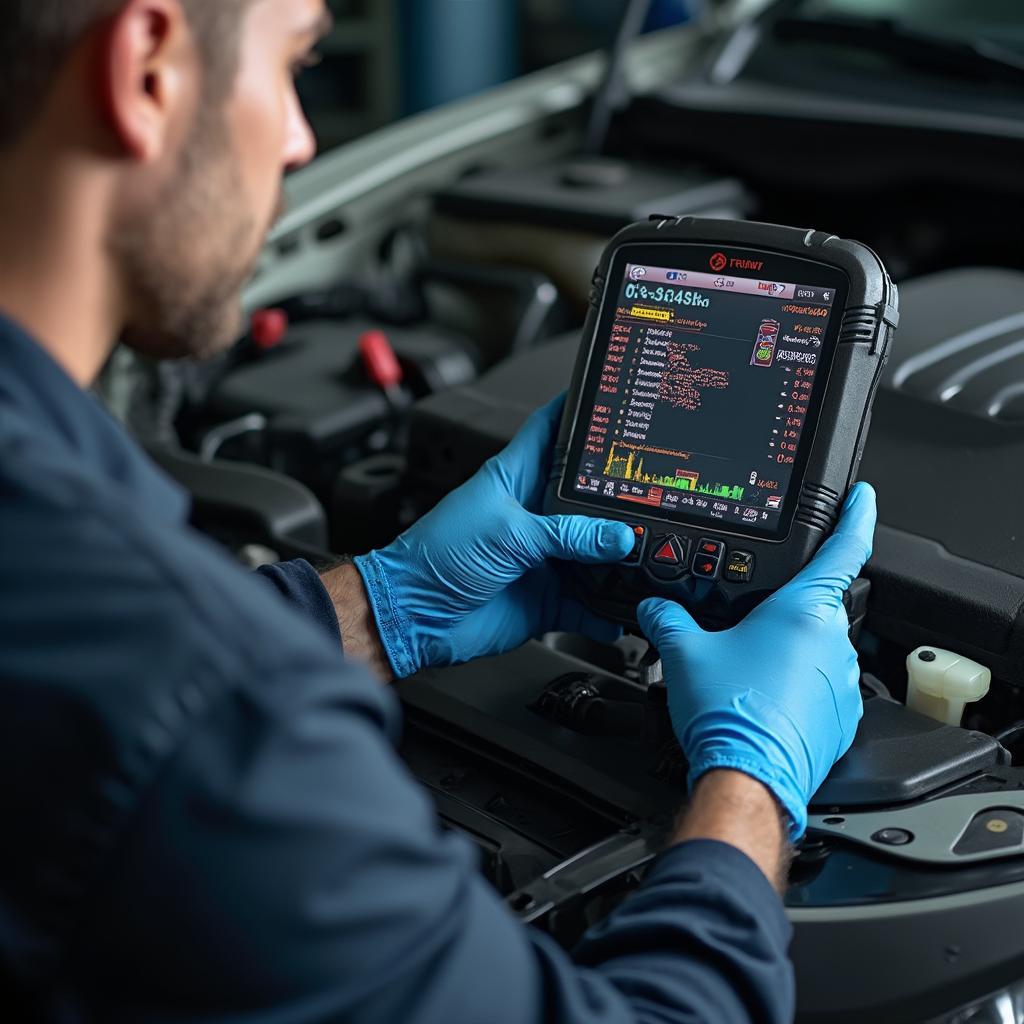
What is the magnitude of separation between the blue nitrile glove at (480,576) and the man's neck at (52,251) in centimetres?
45

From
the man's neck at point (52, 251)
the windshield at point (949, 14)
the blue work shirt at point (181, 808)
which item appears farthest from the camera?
the windshield at point (949, 14)

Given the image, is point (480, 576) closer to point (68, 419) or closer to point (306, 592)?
point (306, 592)

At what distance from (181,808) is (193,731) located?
31 mm

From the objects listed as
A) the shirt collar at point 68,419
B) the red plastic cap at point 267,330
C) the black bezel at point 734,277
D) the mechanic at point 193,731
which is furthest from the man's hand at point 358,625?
the red plastic cap at point 267,330

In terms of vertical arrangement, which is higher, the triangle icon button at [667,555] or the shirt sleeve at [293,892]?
the shirt sleeve at [293,892]

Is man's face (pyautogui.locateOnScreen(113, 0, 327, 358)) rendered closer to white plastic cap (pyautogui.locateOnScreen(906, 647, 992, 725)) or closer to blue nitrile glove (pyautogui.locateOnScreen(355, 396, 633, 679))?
blue nitrile glove (pyautogui.locateOnScreen(355, 396, 633, 679))

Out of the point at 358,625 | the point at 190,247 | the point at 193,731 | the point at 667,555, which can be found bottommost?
the point at 358,625

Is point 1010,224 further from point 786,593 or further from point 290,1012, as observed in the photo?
point 290,1012

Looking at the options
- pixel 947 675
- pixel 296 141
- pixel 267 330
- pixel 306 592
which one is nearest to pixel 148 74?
pixel 296 141

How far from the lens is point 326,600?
108 cm

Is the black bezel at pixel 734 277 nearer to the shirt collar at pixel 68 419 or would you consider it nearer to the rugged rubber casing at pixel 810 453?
the rugged rubber casing at pixel 810 453

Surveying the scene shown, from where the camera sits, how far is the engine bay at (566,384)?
2.80ft

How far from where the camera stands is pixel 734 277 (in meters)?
1.04

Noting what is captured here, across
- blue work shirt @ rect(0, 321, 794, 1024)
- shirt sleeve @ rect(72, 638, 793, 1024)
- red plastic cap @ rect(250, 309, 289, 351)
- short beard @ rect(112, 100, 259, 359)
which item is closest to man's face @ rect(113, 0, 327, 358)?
short beard @ rect(112, 100, 259, 359)
